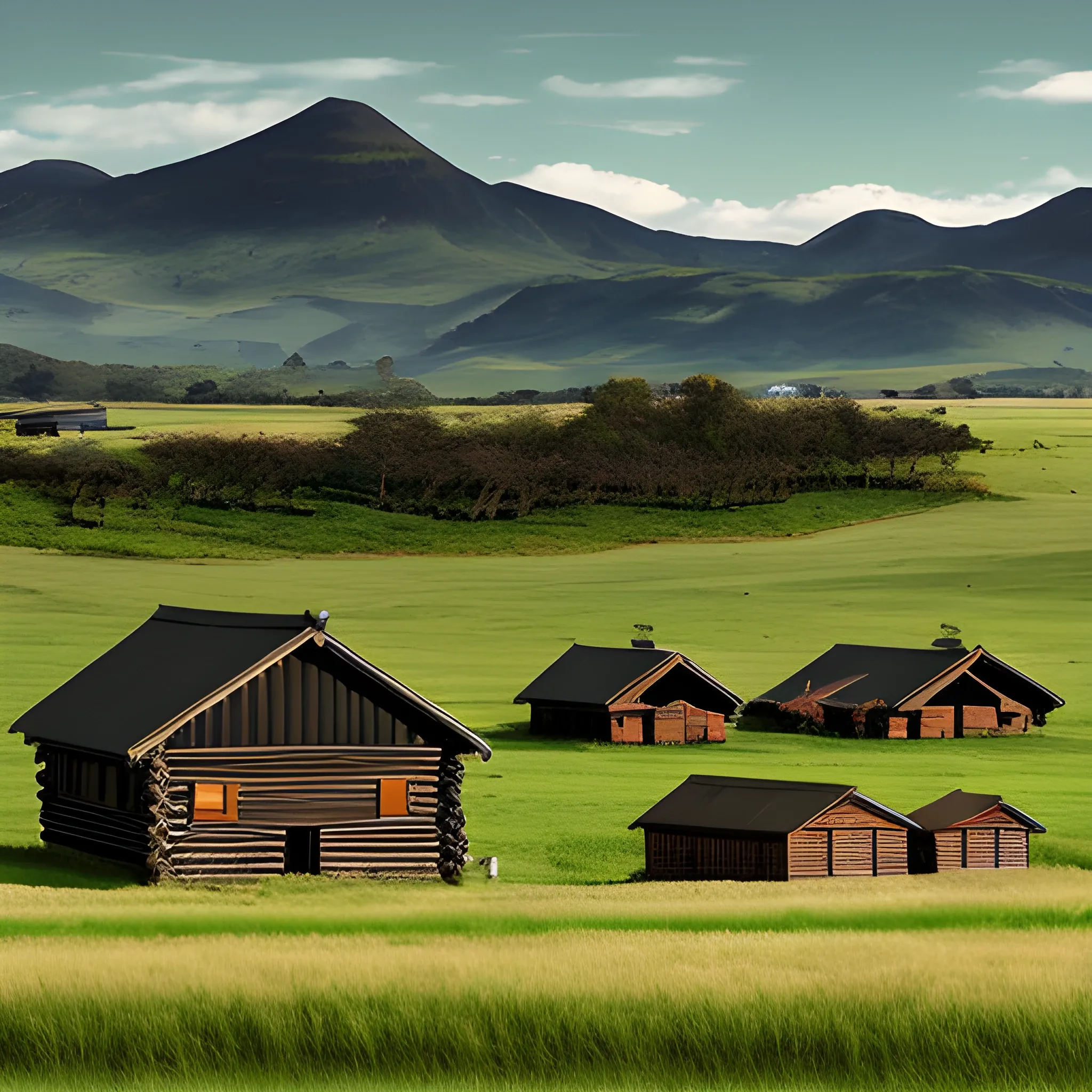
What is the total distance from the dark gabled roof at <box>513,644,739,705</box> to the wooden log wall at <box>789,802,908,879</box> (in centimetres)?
2341

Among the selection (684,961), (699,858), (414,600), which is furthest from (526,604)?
(684,961)

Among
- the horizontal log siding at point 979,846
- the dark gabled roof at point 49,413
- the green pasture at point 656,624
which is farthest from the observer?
the dark gabled roof at point 49,413

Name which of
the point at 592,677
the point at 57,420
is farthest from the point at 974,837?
the point at 57,420

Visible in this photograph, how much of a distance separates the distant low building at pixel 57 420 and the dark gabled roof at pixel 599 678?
98889 millimetres

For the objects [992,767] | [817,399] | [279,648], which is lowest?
[992,767]

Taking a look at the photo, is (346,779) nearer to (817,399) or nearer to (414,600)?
(414,600)

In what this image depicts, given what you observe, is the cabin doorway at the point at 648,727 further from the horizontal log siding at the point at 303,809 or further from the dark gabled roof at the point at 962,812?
Result: the horizontal log siding at the point at 303,809

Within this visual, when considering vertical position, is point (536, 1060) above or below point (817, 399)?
below

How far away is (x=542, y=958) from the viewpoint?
23125 millimetres

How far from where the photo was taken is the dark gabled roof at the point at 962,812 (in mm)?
44656

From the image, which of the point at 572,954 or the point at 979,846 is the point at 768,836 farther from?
the point at 572,954

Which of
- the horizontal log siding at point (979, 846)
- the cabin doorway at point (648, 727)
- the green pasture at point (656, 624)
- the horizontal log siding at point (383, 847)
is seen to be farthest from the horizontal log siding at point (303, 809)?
the cabin doorway at point (648, 727)

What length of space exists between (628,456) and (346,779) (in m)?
113

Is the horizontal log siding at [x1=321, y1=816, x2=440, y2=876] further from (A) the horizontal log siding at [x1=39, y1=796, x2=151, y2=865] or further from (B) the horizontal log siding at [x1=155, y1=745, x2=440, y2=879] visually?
(A) the horizontal log siding at [x1=39, y1=796, x2=151, y2=865]
